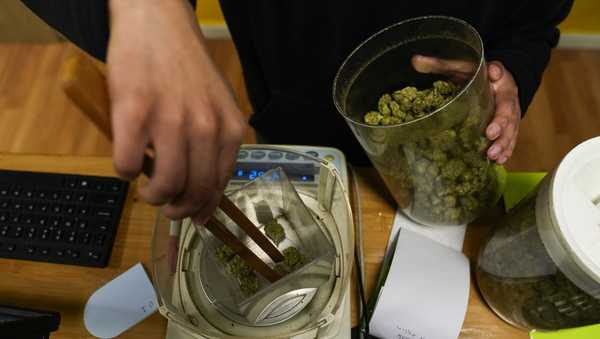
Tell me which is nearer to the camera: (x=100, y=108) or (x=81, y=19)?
(x=81, y=19)

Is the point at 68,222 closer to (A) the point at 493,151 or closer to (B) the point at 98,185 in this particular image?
(B) the point at 98,185

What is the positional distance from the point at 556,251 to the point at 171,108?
12.4 inches

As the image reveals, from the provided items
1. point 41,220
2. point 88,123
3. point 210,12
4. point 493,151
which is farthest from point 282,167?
point 210,12

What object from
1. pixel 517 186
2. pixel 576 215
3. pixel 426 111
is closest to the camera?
pixel 576 215

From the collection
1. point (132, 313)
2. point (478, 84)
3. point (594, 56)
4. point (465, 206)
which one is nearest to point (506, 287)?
point (465, 206)

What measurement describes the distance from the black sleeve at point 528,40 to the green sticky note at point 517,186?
100 millimetres

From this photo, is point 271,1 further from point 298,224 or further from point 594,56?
point 594,56

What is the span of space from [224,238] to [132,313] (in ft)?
0.86

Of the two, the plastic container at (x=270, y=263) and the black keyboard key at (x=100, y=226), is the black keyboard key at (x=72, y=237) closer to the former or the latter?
the black keyboard key at (x=100, y=226)

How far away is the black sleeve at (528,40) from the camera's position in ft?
1.89

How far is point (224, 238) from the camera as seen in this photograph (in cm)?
36

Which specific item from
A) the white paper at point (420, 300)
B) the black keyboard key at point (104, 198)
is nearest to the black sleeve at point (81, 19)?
the black keyboard key at point (104, 198)

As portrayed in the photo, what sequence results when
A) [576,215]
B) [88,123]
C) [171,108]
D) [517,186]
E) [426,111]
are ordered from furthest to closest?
1. [88,123]
2. [517,186]
3. [426,111]
4. [576,215]
5. [171,108]

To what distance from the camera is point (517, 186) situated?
1.87ft
